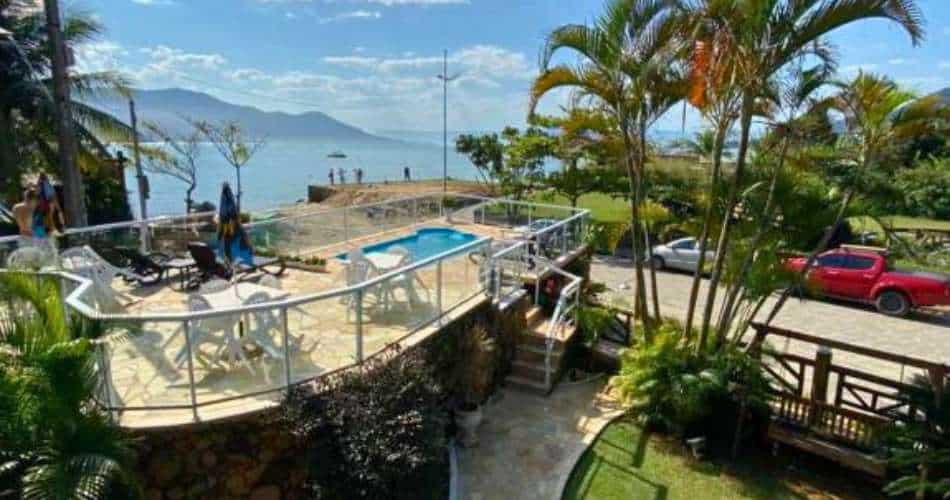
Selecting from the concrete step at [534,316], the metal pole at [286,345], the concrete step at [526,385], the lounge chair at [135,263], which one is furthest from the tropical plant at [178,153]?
the metal pole at [286,345]

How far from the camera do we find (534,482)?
6.81 m

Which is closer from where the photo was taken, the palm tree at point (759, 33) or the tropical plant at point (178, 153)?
the palm tree at point (759, 33)

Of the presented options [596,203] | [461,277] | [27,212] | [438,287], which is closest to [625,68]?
[461,277]

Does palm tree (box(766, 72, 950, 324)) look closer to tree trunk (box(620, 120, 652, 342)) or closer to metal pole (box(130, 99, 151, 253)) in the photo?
tree trunk (box(620, 120, 652, 342))

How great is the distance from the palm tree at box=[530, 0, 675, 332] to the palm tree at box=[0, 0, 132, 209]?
1095 cm

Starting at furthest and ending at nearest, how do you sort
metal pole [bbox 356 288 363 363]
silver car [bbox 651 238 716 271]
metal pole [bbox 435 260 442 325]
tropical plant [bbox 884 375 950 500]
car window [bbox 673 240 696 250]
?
car window [bbox 673 240 696 250]
silver car [bbox 651 238 716 271]
metal pole [bbox 435 260 442 325]
metal pole [bbox 356 288 363 363]
tropical plant [bbox 884 375 950 500]

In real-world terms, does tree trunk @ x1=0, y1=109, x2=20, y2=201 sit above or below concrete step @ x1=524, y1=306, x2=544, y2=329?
above

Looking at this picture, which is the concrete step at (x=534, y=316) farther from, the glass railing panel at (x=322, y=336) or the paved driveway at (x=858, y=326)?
the glass railing panel at (x=322, y=336)

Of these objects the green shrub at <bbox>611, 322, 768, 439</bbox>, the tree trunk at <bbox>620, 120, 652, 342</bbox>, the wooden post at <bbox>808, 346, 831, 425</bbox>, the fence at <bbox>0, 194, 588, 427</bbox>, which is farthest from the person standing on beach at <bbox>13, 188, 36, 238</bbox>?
the wooden post at <bbox>808, 346, 831, 425</bbox>

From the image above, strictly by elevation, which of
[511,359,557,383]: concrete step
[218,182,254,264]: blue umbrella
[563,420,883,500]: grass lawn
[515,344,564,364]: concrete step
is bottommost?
[563,420,883,500]: grass lawn

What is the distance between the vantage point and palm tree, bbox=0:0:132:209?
1255cm

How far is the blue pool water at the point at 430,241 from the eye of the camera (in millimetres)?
12141

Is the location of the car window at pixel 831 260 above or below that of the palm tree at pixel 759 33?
below

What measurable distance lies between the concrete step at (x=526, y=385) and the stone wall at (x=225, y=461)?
14.5 feet
